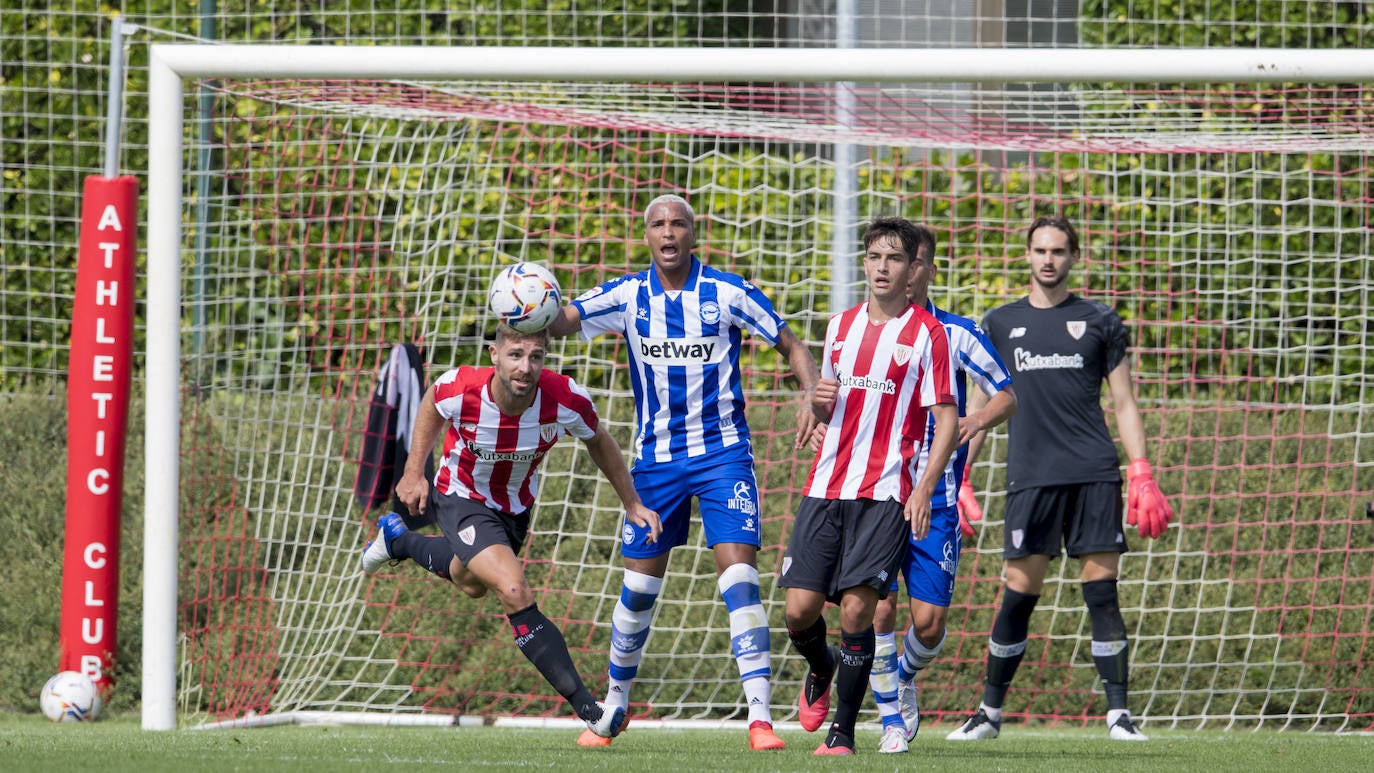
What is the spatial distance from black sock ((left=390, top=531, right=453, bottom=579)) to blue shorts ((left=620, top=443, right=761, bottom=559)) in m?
0.68

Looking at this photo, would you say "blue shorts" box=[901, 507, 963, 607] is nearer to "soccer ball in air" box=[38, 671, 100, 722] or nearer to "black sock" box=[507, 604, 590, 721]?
"black sock" box=[507, 604, 590, 721]

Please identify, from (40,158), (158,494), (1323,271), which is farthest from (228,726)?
(1323,271)

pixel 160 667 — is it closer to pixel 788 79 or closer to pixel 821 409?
pixel 821 409

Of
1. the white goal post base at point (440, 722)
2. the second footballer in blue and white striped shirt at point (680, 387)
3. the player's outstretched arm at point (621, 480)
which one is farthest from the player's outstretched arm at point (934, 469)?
the white goal post base at point (440, 722)

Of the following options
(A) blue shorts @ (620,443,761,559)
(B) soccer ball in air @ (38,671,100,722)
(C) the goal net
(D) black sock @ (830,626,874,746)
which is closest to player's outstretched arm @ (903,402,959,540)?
(D) black sock @ (830,626,874,746)

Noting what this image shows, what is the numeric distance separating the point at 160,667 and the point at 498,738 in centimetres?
141

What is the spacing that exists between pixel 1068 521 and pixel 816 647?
1.34 m

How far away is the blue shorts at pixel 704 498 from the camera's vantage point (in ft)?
20.3

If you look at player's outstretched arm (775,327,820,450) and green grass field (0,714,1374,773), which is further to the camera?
player's outstretched arm (775,327,820,450)

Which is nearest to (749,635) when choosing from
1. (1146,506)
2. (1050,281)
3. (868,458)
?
(868,458)

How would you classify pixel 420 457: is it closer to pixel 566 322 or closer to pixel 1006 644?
pixel 566 322

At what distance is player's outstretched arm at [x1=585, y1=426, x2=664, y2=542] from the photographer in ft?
20.1

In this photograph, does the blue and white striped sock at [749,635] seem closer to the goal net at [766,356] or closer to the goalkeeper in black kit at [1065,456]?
the goalkeeper in black kit at [1065,456]

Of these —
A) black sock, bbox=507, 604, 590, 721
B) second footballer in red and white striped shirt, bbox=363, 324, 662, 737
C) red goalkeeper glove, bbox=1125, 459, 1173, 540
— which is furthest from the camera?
red goalkeeper glove, bbox=1125, 459, 1173, 540
